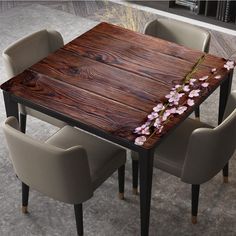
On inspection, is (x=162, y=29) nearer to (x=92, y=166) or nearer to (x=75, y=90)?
(x=75, y=90)

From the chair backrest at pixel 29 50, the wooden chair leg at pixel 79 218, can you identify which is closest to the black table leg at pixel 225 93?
the wooden chair leg at pixel 79 218

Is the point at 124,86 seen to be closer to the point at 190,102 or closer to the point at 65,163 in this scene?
the point at 190,102

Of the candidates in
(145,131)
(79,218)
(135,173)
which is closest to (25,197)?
(79,218)

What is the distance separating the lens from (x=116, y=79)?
2.79m

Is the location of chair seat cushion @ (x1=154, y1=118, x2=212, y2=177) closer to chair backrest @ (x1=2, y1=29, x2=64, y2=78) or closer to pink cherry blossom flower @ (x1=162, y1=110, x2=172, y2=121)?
pink cherry blossom flower @ (x1=162, y1=110, x2=172, y2=121)

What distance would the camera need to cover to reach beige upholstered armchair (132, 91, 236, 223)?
7.91ft

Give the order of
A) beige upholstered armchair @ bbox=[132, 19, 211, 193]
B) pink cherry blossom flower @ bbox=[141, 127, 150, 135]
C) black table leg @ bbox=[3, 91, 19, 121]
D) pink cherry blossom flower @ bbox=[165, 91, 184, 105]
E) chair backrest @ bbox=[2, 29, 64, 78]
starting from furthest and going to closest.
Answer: beige upholstered armchair @ bbox=[132, 19, 211, 193] < chair backrest @ bbox=[2, 29, 64, 78] < black table leg @ bbox=[3, 91, 19, 121] < pink cherry blossom flower @ bbox=[165, 91, 184, 105] < pink cherry blossom flower @ bbox=[141, 127, 150, 135]

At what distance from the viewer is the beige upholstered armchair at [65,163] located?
2.30 metres

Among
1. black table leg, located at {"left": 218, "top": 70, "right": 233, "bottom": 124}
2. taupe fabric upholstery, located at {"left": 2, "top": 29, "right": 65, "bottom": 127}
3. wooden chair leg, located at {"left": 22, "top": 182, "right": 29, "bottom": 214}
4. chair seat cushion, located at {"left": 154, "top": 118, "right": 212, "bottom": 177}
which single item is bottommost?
wooden chair leg, located at {"left": 22, "top": 182, "right": 29, "bottom": 214}

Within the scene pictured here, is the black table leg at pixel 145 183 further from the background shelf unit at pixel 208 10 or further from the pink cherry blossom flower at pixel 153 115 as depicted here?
the background shelf unit at pixel 208 10

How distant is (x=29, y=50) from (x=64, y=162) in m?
1.06

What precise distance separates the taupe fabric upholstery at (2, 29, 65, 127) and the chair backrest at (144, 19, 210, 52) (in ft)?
1.99

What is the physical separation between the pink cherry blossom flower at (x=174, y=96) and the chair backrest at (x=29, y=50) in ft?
3.01

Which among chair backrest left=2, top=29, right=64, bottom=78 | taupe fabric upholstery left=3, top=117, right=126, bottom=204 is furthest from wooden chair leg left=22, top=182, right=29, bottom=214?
chair backrest left=2, top=29, right=64, bottom=78
